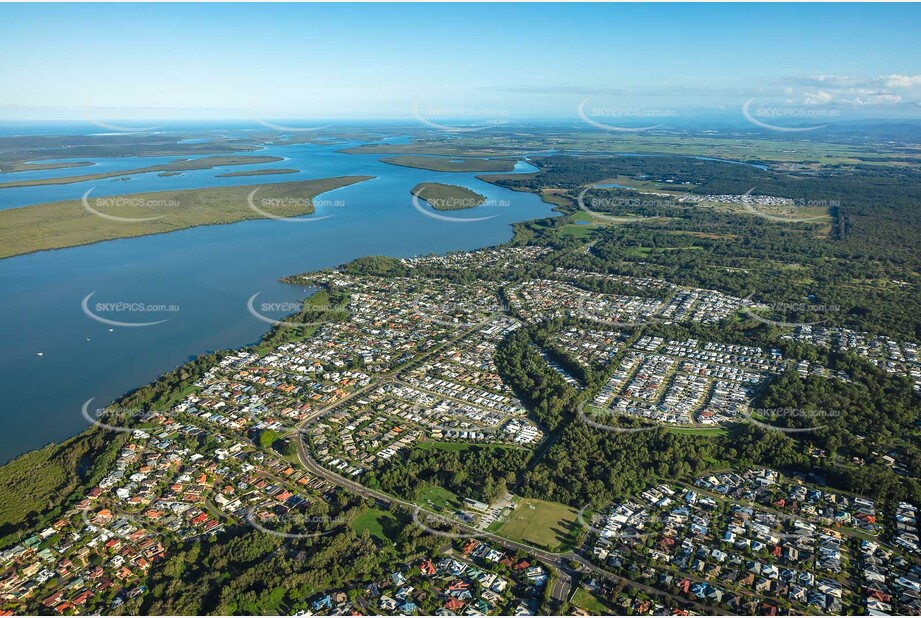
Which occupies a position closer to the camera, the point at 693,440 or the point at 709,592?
the point at 709,592

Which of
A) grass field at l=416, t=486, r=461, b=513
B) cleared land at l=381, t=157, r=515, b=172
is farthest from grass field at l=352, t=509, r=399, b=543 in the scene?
cleared land at l=381, t=157, r=515, b=172

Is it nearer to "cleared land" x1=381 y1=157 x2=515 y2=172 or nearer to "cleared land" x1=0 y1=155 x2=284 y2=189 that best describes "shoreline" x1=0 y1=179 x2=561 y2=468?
"cleared land" x1=381 y1=157 x2=515 y2=172

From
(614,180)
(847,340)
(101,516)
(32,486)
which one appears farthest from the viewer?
(614,180)

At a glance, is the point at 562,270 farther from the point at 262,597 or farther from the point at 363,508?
the point at 262,597

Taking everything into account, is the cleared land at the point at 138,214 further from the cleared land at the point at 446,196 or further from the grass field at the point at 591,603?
the grass field at the point at 591,603

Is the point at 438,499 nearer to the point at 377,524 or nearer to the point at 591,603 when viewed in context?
the point at 377,524

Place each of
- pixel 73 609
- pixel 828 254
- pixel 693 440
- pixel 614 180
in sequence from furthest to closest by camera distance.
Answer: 1. pixel 614 180
2. pixel 828 254
3. pixel 693 440
4. pixel 73 609

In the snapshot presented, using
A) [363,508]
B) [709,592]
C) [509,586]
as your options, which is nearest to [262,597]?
[363,508]

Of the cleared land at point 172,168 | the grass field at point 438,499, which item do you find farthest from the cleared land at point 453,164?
the grass field at point 438,499
